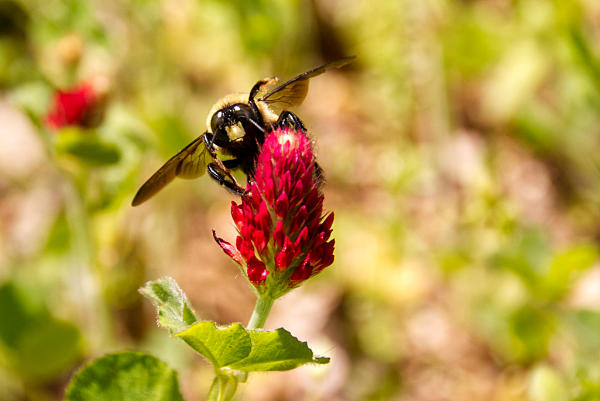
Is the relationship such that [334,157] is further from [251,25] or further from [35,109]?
[35,109]

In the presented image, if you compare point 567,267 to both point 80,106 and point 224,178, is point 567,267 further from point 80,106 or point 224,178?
point 80,106

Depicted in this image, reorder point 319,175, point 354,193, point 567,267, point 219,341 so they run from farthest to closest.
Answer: point 354,193, point 567,267, point 319,175, point 219,341

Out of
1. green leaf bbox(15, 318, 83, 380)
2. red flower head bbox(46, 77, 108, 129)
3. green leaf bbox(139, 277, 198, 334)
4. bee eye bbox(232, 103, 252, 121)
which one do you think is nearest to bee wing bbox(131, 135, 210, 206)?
bee eye bbox(232, 103, 252, 121)

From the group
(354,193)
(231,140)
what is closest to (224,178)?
(231,140)

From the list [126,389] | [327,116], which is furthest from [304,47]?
[126,389]

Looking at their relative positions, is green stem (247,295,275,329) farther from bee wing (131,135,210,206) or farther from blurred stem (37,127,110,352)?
blurred stem (37,127,110,352)

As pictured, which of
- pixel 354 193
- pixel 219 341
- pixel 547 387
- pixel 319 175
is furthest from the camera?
pixel 354 193
